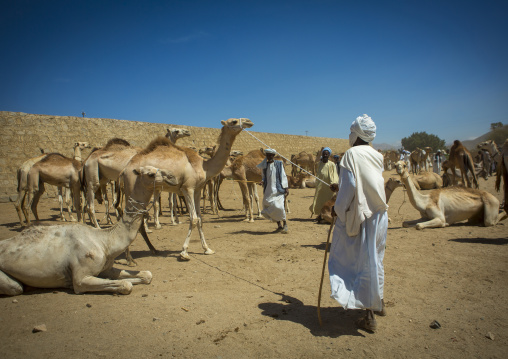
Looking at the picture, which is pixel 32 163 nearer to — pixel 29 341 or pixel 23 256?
pixel 23 256

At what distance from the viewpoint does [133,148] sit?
8.69 m

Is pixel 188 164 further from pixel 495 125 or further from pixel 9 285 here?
pixel 495 125

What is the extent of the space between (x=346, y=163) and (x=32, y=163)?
35.6 feet

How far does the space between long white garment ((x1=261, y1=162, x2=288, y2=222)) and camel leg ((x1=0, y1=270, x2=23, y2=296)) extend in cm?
564

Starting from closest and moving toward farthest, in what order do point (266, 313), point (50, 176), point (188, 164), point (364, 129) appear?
point (364, 129) < point (266, 313) < point (188, 164) < point (50, 176)

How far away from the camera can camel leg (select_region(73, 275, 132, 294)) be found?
12.9ft

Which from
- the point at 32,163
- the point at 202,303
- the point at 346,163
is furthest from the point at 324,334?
the point at 32,163

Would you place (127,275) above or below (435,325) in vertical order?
above

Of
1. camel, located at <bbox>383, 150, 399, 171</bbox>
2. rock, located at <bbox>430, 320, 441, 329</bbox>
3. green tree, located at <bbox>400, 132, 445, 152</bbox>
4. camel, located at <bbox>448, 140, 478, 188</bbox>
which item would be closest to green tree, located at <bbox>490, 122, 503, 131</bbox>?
green tree, located at <bbox>400, 132, 445, 152</bbox>

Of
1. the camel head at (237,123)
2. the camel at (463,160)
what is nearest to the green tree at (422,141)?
the camel at (463,160)

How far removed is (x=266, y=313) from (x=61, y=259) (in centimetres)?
268

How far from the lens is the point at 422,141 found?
81.4 meters

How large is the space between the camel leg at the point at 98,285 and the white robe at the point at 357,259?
2680 mm

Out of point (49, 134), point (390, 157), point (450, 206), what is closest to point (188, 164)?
point (450, 206)
